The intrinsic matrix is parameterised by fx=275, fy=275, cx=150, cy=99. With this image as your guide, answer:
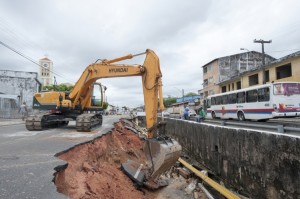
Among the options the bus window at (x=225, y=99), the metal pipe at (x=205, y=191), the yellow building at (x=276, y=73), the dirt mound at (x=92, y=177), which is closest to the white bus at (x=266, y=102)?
the bus window at (x=225, y=99)

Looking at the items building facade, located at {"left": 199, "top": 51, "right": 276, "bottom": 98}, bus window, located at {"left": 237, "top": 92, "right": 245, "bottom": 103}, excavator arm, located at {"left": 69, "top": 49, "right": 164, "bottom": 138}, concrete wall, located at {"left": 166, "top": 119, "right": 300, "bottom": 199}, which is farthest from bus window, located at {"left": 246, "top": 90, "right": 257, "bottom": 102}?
building facade, located at {"left": 199, "top": 51, "right": 276, "bottom": 98}

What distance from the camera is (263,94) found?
65.9 feet

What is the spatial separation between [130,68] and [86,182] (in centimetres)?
530

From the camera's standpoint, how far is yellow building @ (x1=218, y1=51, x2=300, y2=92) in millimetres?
28484

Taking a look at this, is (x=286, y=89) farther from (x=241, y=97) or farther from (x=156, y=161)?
(x=156, y=161)

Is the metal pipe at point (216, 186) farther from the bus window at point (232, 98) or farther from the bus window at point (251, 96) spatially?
the bus window at point (232, 98)

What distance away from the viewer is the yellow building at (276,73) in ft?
93.5

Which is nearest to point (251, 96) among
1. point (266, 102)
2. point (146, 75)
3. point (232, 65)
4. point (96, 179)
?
point (266, 102)

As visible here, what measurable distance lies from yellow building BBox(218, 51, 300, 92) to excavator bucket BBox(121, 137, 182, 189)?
77.5 feet

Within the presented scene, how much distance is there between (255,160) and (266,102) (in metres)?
14.5

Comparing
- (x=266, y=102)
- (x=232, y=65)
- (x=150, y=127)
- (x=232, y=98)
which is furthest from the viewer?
(x=232, y=65)

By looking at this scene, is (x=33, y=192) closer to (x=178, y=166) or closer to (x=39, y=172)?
(x=39, y=172)

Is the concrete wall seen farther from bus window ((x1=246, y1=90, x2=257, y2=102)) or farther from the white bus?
bus window ((x1=246, y1=90, x2=257, y2=102))

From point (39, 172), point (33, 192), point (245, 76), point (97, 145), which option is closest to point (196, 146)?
point (97, 145)
